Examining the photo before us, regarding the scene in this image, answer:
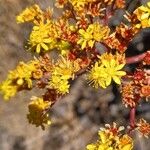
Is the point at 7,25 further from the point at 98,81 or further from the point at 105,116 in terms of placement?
the point at 98,81

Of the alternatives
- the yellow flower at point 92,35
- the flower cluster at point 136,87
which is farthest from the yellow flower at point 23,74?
the flower cluster at point 136,87

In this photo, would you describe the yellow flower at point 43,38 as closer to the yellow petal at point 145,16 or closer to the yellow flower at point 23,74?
the yellow flower at point 23,74

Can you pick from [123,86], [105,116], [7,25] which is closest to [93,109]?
[105,116]

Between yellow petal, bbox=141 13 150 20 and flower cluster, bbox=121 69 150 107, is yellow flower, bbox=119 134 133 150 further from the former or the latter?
yellow petal, bbox=141 13 150 20

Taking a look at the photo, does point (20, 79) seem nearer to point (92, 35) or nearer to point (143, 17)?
point (92, 35)

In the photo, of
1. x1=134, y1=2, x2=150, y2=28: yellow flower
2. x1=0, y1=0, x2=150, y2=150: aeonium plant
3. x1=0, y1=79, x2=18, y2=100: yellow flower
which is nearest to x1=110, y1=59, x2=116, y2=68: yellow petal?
x1=0, y1=0, x2=150, y2=150: aeonium plant

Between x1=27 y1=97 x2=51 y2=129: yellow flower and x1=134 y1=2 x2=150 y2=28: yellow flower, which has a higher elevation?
x1=134 y1=2 x2=150 y2=28: yellow flower
